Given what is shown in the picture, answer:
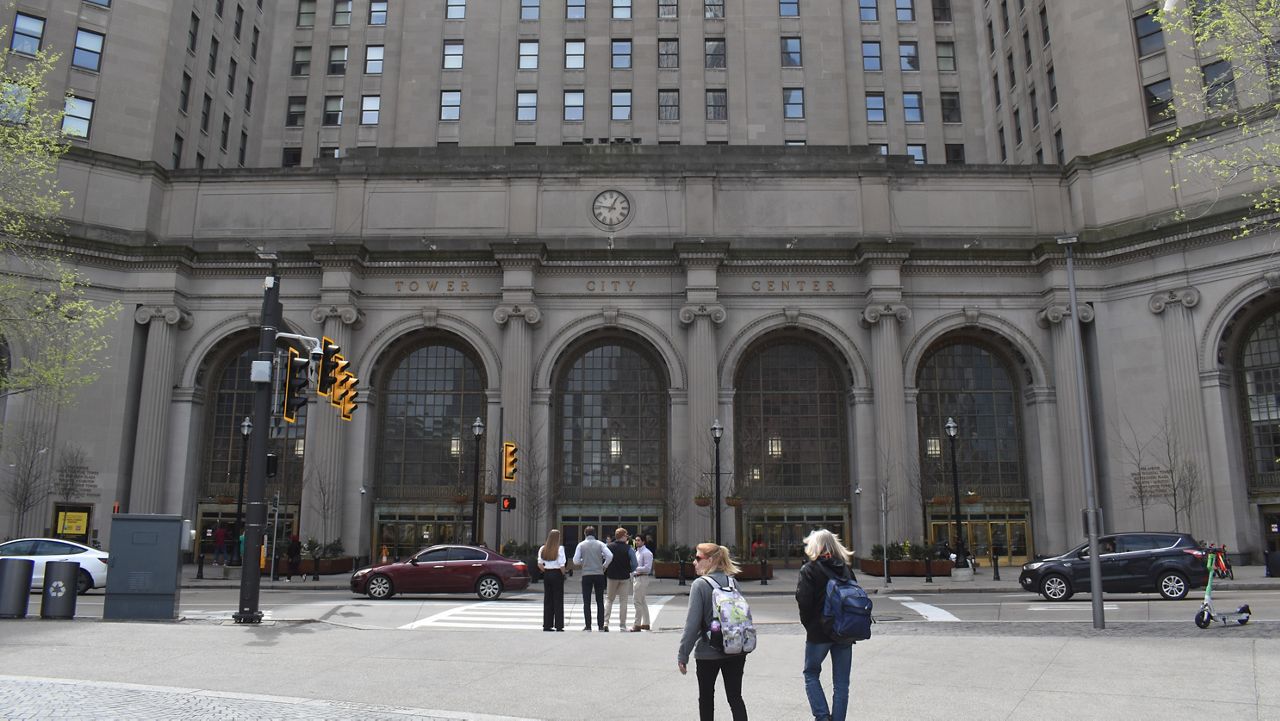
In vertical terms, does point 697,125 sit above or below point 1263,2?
above

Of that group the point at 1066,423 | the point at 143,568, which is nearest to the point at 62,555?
the point at 143,568

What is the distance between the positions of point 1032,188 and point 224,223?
36.8 metres

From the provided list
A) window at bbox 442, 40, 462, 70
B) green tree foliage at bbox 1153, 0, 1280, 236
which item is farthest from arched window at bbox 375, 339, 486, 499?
green tree foliage at bbox 1153, 0, 1280, 236

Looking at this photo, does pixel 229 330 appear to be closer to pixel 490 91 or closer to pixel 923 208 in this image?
pixel 490 91

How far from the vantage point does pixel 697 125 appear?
47.8 metres

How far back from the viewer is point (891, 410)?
118 feet

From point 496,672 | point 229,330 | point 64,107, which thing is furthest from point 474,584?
point 64,107

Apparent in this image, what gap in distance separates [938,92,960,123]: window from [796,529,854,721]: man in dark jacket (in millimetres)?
48415

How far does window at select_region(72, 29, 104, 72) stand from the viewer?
125 feet

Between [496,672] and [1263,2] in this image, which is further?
[1263,2]

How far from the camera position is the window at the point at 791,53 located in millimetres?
49000

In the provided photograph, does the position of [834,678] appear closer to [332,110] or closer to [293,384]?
[293,384]

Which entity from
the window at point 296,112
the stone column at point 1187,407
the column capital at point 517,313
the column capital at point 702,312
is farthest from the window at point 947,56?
the window at point 296,112

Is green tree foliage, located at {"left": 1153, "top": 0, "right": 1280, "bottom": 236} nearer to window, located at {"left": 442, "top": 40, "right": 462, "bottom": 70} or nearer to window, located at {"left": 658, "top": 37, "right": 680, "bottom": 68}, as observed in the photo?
window, located at {"left": 658, "top": 37, "right": 680, "bottom": 68}
